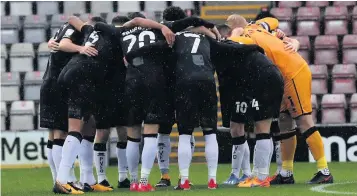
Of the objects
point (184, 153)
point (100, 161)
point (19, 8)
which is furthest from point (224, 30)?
point (19, 8)

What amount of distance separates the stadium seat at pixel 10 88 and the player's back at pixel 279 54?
8652 millimetres

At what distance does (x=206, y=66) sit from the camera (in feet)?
34.6

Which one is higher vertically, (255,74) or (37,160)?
(255,74)

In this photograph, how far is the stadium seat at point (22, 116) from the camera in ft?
60.4

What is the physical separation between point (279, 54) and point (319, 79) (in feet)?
23.3

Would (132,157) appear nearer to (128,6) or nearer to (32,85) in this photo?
(32,85)

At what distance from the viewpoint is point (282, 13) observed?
19.9 m

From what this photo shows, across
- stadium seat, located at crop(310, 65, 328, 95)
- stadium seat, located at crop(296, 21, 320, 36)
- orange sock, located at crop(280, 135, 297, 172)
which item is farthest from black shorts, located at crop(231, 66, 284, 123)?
stadium seat, located at crop(296, 21, 320, 36)

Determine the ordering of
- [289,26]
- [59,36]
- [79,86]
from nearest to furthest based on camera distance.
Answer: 1. [79,86]
2. [59,36]
3. [289,26]

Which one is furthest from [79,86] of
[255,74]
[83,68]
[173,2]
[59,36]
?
[173,2]

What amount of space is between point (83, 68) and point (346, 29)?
10.1 meters

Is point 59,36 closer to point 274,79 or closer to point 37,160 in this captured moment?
point 274,79

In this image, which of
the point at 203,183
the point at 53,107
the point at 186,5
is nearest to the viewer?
the point at 53,107

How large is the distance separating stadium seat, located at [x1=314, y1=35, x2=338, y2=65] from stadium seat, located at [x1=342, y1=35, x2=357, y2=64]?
18cm
